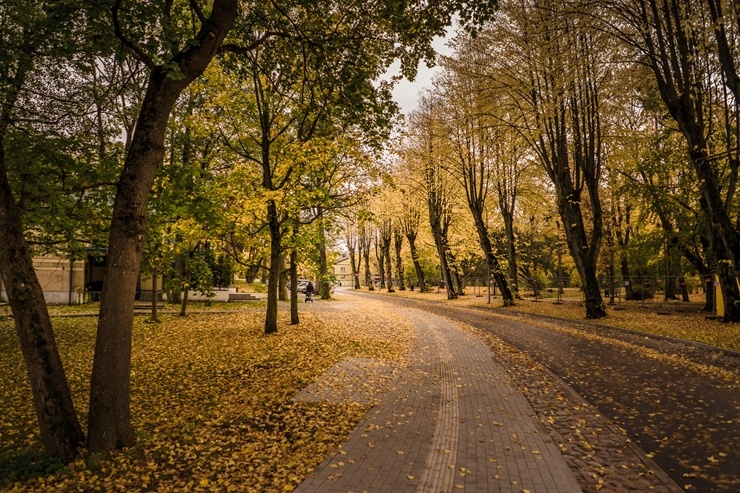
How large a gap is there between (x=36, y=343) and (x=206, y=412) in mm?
2805

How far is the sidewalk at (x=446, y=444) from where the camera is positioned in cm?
433

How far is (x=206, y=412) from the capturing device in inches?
272

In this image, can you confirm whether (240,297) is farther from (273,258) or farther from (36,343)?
(36,343)

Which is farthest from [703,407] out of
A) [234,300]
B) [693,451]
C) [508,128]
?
[234,300]

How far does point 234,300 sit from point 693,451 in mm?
27940

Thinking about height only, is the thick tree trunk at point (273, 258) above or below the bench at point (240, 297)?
above

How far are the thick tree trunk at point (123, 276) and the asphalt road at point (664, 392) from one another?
20.7 ft

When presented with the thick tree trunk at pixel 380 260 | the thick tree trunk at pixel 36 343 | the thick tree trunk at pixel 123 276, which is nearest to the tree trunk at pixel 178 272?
the thick tree trunk at pixel 36 343

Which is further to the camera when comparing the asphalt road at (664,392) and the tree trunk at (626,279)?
the tree trunk at (626,279)

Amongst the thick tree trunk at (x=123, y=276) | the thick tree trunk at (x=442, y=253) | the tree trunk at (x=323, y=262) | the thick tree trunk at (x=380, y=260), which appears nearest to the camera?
the thick tree trunk at (x=123, y=276)

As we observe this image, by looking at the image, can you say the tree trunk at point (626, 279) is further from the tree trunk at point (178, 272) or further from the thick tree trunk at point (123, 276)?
the thick tree trunk at point (123, 276)

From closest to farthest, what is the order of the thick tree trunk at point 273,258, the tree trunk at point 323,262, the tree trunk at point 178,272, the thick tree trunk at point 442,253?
the thick tree trunk at point 273,258
the tree trunk at point 323,262
the tree trunk at point 178,272
the thick tree trunk at point 442,253

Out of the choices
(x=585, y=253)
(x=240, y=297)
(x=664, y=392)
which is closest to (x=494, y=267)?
(x=585, y=253)

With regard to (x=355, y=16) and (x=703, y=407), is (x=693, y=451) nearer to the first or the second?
(x=703, y=407)
